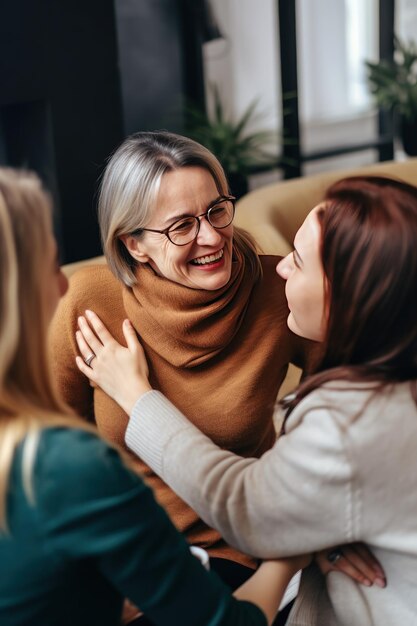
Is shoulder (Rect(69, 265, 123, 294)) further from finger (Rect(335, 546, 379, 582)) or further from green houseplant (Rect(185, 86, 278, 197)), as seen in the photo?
green houseplant (Rect(185, 86, 278, 197))

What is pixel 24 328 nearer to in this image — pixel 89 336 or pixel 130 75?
pixel 89 336

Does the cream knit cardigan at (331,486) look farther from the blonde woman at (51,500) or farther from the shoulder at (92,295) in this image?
the shoulder at (92,295)

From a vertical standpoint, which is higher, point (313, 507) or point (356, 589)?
point (313, 507)

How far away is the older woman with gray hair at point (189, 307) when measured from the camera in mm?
1513

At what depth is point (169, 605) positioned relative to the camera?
2.97 ft

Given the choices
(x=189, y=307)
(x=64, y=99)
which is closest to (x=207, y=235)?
(x=189, y=307)

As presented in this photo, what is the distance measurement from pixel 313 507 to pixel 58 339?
0.75m

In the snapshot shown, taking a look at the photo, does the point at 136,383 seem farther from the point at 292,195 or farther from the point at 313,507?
the point at 292,195

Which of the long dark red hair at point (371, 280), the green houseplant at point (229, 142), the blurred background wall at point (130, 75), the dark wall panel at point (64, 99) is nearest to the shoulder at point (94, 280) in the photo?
the long dark red hair at point (371, 280)

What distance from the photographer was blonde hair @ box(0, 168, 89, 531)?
824 millimetres

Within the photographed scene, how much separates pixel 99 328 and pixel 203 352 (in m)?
0.21

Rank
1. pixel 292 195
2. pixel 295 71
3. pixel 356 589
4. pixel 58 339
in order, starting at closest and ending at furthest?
pixel 356 589 → pixel 58 339 → pixel 292 195 → pixel 295 71

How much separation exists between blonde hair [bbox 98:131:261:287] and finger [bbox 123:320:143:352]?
8cm

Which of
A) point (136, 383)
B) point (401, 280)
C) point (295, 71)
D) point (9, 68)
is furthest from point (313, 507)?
point (295, 71)
